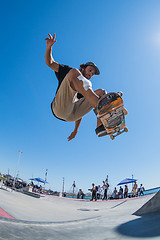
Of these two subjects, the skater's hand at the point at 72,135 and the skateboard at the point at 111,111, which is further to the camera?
the skater's hand at the point at 72,135

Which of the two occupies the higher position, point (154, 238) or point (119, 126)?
point (119, 126)

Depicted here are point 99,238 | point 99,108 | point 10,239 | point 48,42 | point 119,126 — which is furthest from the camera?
point 48,42

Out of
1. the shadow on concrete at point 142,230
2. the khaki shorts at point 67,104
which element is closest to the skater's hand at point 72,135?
the khaki shorts at point 67,104

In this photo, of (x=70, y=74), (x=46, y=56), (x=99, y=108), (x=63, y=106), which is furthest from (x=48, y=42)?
(x=99, y=108)

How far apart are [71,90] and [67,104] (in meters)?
0.36

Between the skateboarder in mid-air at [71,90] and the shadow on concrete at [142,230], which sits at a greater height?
the skateboarder in mid-air at [71,90]

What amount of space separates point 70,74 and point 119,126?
3.46ft

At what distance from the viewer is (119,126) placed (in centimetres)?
226

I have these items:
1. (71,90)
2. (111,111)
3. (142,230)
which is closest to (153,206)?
(142,230)

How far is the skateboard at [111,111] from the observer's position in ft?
6.84

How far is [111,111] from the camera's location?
2102 millimetres

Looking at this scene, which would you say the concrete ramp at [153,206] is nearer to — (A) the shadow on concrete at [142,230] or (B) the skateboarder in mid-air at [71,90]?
(A) the shadow on concrete at [142,230]

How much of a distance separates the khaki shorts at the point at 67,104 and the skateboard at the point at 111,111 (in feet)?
2.31

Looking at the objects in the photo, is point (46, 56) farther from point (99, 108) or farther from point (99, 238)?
point (99, 238)
